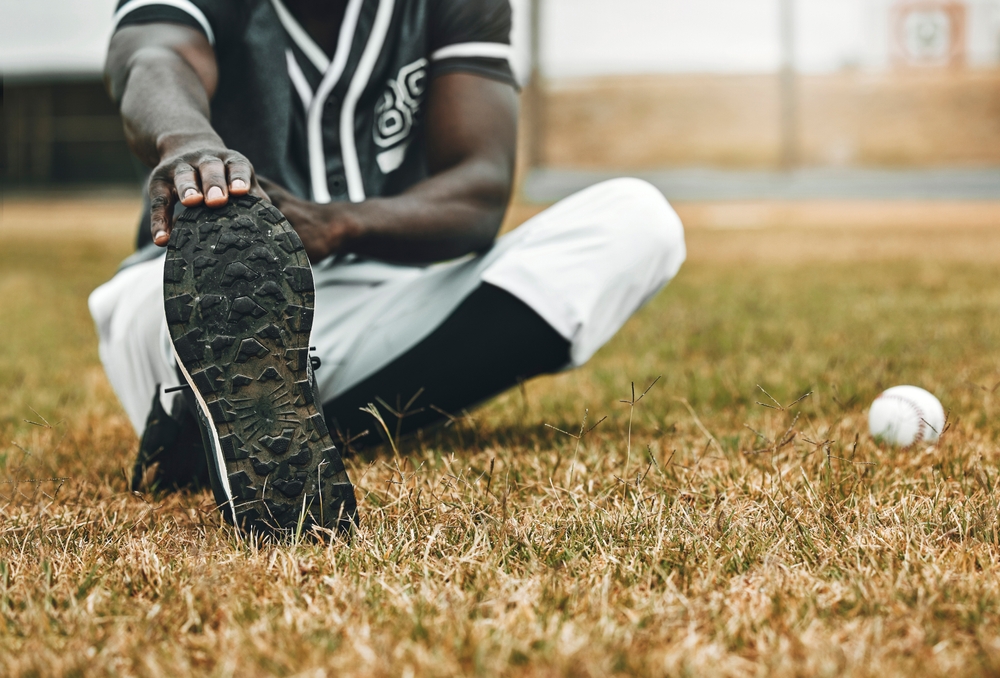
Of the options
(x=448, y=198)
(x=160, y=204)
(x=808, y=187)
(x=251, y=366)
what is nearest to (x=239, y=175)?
(x=160, y=204)

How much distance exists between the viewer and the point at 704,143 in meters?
34.0

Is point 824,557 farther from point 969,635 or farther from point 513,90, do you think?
point 513,90

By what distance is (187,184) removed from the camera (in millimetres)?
1682

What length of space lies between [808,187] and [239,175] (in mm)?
21070

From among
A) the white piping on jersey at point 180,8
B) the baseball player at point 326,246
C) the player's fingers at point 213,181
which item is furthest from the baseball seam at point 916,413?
the white piping on jersey at point 180,8

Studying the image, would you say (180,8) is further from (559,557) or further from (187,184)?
(559,557)

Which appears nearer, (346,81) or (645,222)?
(645,222)

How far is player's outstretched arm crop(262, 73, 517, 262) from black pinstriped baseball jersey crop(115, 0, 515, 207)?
0.23ft

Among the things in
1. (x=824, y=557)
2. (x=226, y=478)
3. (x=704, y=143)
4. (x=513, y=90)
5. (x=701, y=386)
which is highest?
(x=513, y=90)

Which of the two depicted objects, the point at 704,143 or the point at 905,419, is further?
the point at 704,143

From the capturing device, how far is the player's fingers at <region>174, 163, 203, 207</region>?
1660 mm

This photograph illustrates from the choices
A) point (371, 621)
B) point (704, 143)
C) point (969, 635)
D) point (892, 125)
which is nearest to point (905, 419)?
Result: point (969, 635)

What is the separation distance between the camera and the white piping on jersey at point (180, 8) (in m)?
2.29

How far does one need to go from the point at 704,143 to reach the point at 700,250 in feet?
82.4
